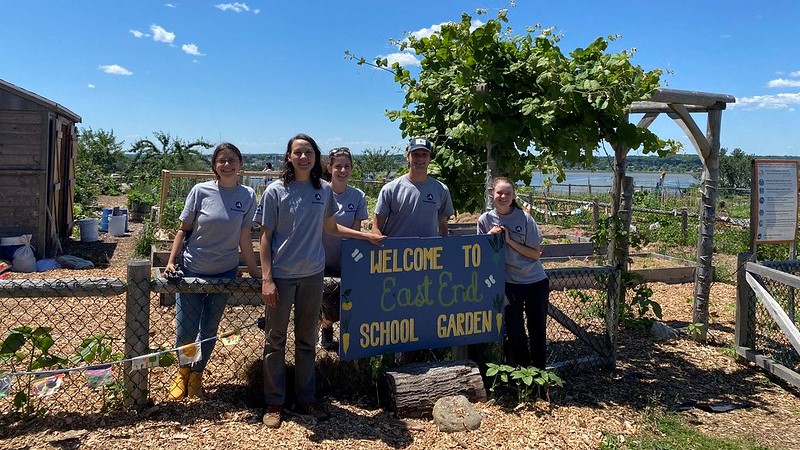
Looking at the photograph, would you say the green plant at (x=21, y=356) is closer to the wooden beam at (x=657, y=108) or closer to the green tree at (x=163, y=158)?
the wooden beam at (x=657, y=108)

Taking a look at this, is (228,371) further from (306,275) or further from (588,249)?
(588,249)

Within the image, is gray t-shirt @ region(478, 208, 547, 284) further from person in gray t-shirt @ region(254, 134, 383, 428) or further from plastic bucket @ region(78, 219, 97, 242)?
plastic bucket @ region(78, 219, 97, 242)

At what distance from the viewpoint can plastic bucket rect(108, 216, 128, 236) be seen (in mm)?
13453

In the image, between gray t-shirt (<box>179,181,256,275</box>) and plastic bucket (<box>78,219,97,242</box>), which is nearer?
gray t-shirt (<box>179,181,256,275</box>)

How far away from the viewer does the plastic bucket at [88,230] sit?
40.4 feet

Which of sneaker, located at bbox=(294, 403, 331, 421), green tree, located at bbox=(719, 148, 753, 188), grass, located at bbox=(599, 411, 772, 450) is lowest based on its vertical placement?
grass, located at bbox=(599, 411, 772, 450)

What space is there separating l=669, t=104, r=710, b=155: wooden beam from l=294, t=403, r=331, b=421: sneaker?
15.6 ft

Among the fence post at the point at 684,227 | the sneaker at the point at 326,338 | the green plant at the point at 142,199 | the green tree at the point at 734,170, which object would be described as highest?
the green tree at the point at 734,170

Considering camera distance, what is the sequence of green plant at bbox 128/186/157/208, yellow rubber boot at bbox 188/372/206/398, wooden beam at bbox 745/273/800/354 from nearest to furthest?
yellow rubber boot at bbox 188/372/206/398
wooden beam at bbox 745/273/800/354
green plant at bbox 128/186/157/208

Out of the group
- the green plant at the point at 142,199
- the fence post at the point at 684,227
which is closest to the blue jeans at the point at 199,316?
the fence post at the point at 684,227

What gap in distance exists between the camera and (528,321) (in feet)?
14.9

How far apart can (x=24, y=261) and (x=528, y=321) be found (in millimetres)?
8352

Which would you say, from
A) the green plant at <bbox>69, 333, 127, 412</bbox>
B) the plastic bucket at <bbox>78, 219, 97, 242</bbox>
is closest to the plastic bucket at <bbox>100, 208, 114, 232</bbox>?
the plastic bucket at <bbox>78, 219, 97, 242</bbox>

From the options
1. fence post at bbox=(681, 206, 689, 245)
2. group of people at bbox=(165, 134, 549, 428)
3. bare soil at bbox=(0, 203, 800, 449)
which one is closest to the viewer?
bare soil at bbox=(0, 203, 800, 449)
